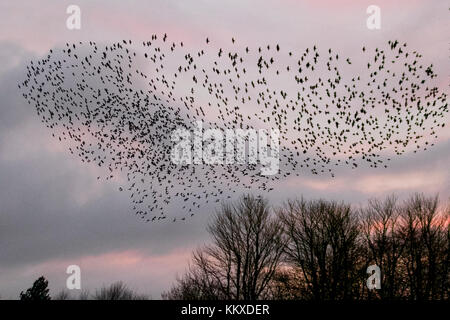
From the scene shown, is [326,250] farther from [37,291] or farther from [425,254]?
[37,291]

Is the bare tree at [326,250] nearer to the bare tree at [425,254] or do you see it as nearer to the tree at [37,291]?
the bare tree at [425,254]

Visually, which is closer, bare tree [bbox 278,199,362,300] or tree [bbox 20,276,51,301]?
bare tree [bbox 278,199,362,300]

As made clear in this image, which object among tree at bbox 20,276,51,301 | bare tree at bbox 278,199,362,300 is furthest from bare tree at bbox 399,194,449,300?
tree at bbox 20,276,51,301

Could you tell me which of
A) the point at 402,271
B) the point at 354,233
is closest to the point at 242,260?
the point at 354,233

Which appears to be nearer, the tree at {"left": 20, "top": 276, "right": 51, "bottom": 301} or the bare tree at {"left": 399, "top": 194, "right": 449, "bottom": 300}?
the bare tree at {"left": 399, "top": 194, "right": 449, "bottom": 300}

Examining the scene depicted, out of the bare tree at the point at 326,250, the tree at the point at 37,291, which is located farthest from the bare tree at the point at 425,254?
the tree at the point at 37,291

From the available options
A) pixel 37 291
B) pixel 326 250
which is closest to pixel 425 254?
pixel 326 250

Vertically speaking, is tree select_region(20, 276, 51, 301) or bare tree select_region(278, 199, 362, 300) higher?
bare tree select_region(278, 199, 362, 300)

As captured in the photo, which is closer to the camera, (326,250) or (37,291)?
(326,250)

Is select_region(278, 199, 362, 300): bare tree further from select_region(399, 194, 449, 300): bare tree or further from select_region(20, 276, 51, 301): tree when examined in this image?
select_region(20, 276, 51, 301): tree

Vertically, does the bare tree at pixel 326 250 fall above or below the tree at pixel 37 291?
above

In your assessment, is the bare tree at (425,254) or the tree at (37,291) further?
the tree at (37,291)
